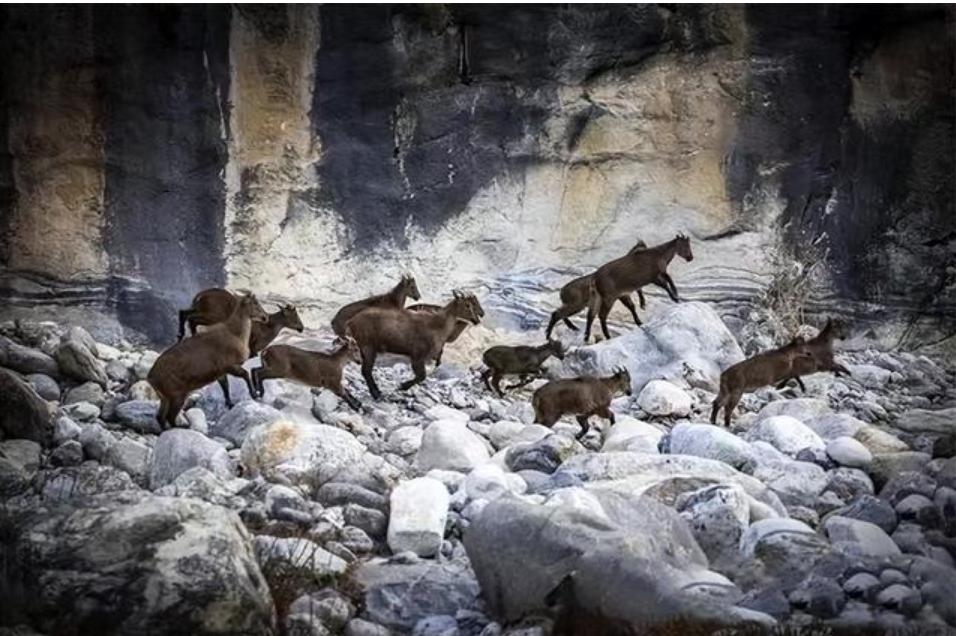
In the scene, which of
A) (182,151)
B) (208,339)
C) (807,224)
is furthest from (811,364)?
(182,151)

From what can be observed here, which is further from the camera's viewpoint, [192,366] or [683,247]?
[683,247]

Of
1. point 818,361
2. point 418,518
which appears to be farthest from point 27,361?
point 818,361

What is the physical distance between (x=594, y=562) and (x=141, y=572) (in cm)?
271

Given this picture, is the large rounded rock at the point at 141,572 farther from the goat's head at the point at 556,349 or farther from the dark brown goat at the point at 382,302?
the goat's head at the point at 556,349

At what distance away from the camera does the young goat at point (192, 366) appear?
12906 mm

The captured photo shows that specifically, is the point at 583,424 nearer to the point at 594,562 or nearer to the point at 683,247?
the point at 683,247

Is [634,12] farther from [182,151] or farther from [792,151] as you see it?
[182,151]

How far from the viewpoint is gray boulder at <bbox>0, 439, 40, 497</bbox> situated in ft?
37.6

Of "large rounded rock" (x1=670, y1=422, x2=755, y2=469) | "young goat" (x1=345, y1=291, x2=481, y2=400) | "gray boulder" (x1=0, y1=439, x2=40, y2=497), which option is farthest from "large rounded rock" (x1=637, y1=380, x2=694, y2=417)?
"gray boulder" (x1=0, y1=439, x2=40, y2=497)

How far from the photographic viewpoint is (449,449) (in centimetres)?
1248

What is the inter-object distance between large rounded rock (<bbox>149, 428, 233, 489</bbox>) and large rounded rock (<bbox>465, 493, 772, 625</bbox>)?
274cm

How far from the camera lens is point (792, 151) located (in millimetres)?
18344

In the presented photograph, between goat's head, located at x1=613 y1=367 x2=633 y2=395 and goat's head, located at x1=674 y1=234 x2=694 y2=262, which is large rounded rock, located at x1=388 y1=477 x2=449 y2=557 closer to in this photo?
goat's head, located at x1=613 y1=367 x2=633 y2=395

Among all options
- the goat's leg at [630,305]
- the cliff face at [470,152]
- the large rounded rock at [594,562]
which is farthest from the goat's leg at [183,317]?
the large rounded rock at [594,562]
